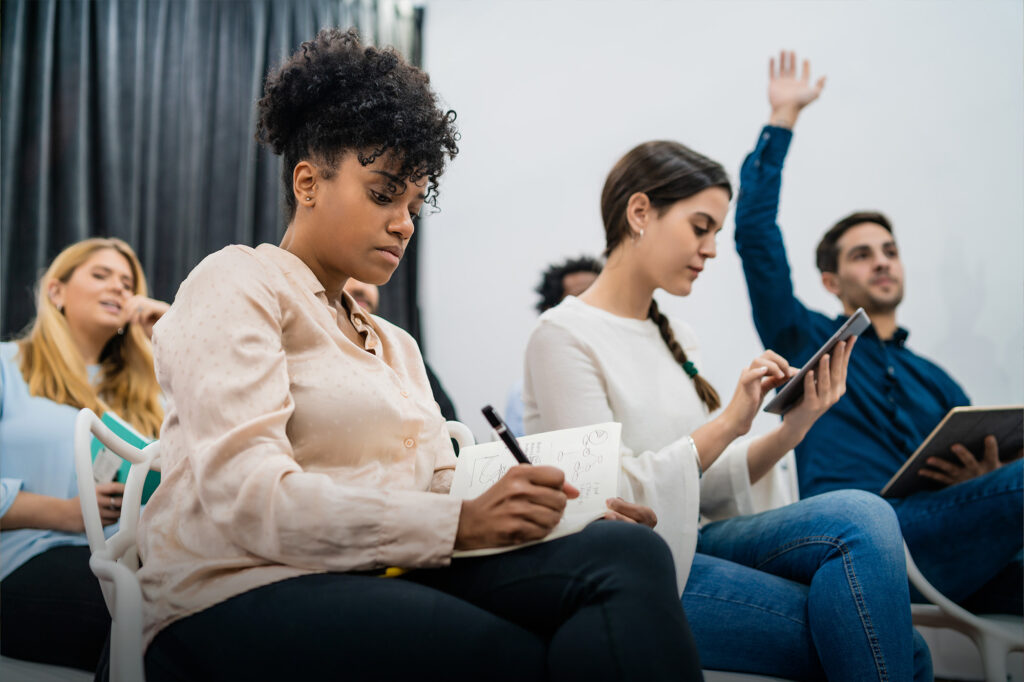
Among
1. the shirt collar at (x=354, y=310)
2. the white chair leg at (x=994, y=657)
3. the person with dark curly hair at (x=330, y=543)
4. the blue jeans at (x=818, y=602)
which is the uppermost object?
the shirt collar at (x=354, y=310)

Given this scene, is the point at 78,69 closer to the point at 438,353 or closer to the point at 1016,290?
the point at 438,353

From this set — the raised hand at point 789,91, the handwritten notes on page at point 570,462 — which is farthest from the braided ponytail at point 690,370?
the raised hand at point 789,91

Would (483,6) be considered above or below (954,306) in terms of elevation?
above

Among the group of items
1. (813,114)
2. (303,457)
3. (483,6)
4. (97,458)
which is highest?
(483,6)

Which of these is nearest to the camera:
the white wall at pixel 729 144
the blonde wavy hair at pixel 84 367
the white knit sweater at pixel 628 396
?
the white knit sweater at pixel 628 396

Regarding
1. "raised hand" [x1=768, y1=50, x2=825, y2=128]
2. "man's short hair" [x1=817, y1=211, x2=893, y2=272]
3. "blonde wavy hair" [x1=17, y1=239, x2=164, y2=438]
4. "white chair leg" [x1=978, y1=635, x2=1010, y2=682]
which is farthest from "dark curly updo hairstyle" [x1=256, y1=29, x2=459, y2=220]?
"man's short hair" [x1=817, y1=211, x2=893, y2=272]

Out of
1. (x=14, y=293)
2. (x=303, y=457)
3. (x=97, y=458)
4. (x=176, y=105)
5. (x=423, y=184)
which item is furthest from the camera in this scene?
(x=176, y=105)

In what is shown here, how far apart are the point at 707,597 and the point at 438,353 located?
208cm

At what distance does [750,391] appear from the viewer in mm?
1205

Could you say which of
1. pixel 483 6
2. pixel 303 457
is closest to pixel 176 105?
pixel 483 6

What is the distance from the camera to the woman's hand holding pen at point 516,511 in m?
0.68

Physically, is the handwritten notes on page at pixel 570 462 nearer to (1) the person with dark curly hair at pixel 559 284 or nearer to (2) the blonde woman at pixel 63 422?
(2) the blonde woman at pixel 63 422

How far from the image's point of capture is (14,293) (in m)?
2.49

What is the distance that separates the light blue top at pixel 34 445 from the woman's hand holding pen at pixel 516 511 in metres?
1.01
